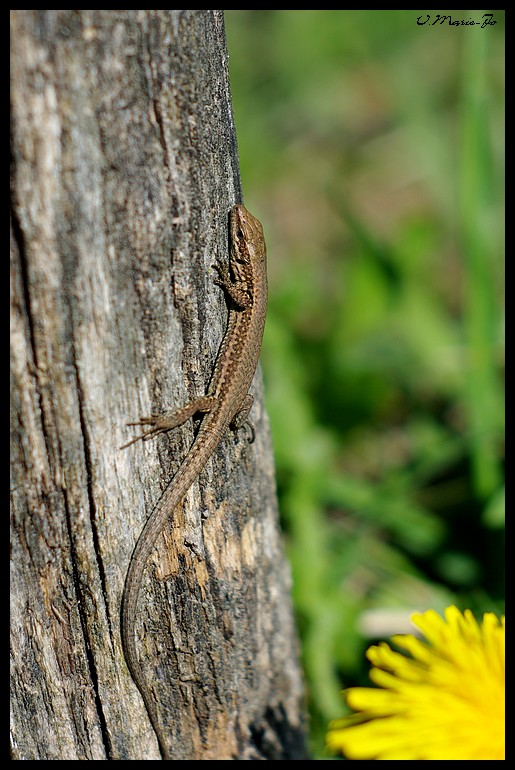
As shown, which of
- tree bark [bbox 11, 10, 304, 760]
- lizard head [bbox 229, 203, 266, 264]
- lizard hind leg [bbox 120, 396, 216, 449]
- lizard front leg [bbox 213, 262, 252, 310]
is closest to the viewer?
tree bark [bbox 11, 10, 304, 760]

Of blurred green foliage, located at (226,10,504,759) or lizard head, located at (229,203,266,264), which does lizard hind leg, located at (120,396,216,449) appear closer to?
lizard head, located at (229,203,266,264)

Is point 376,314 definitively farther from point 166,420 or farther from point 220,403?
point 166,420

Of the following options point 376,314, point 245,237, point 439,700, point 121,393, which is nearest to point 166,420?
point 121,393

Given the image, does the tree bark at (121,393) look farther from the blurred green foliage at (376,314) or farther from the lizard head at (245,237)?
the blurred green foliage at (376,314)

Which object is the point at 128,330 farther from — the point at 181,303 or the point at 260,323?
the point at 260,323

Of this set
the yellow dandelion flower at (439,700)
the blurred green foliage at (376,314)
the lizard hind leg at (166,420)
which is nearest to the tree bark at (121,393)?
the lizard hind leg at (166,420)

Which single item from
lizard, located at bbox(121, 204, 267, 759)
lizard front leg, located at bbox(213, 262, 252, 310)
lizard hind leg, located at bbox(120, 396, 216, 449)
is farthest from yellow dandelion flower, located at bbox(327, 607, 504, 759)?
lizard front leg, located at bbox(213, 262, 252, 310)
